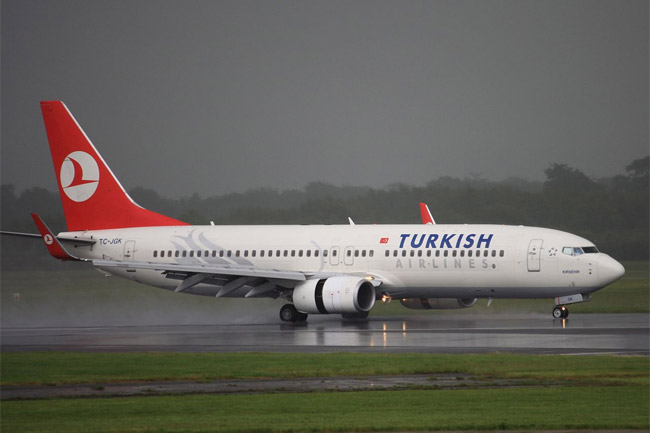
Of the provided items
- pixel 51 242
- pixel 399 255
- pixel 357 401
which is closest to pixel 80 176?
pixel 51 242

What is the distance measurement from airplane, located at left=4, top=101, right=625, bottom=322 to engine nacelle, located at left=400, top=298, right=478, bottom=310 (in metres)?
0.04

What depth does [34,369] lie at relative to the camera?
77.5 ft

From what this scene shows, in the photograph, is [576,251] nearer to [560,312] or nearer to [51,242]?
[560,312]

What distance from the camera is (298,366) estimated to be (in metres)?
23.4

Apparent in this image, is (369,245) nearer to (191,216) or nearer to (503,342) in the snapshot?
(503,342)

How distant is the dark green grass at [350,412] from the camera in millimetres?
15438

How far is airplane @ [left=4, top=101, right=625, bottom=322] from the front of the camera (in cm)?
3856

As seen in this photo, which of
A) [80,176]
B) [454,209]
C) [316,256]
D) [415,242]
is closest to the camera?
[415,242]

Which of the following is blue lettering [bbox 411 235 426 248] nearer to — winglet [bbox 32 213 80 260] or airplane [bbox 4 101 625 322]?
airplane [bbox 4 101 625 322]

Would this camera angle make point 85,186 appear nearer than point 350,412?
No

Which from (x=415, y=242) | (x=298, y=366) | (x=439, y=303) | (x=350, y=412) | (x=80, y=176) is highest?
(x=80, y=176)

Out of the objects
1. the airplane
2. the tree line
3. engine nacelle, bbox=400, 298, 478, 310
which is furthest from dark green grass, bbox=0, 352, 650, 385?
the tree line

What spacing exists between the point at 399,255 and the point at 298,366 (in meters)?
17.8

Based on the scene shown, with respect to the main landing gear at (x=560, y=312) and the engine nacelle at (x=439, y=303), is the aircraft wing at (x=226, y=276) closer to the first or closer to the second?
the engine nacelle at (x=439, y=303)
